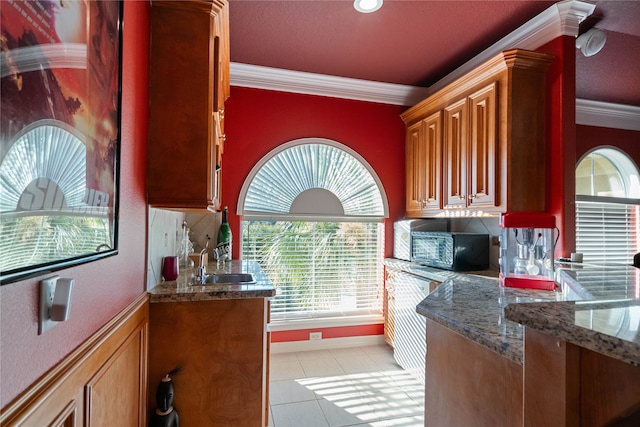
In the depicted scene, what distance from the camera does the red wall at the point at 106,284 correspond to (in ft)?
2.07

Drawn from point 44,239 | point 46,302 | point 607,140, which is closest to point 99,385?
point 46,302

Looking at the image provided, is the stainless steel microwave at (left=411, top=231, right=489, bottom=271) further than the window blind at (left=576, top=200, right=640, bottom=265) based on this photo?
No

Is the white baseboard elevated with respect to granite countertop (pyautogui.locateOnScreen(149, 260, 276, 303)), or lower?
lower

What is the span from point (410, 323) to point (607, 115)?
12.7 feet

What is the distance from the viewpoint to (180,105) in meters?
1.73

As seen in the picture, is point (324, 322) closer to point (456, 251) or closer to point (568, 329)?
point (456, 251)

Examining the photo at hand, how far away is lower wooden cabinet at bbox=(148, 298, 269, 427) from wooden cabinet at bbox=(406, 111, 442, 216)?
2008mm

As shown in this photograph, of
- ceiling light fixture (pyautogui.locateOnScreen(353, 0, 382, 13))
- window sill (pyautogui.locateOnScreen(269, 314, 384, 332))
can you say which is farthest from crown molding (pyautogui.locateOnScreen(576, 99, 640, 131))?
window sill (pyautogui.locateOnScreen(269, 314, 384, 332))

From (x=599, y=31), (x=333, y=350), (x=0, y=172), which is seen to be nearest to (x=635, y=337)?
(x=0, y=172)

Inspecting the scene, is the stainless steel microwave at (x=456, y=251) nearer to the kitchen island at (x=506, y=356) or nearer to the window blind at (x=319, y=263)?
the window blind at (x=319, y=263)

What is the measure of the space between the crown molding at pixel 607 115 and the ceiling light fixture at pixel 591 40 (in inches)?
79.4

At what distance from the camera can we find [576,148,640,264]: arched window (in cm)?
397

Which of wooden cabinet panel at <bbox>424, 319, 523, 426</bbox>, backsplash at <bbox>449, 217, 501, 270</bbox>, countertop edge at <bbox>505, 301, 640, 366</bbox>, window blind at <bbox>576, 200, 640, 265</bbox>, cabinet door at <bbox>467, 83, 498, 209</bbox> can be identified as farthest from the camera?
window blind at <bbox>576, 200, 640, 265</bbox>

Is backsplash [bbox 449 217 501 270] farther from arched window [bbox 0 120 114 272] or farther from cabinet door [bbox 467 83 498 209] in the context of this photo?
arched window [bbox 0 120 114 272]
